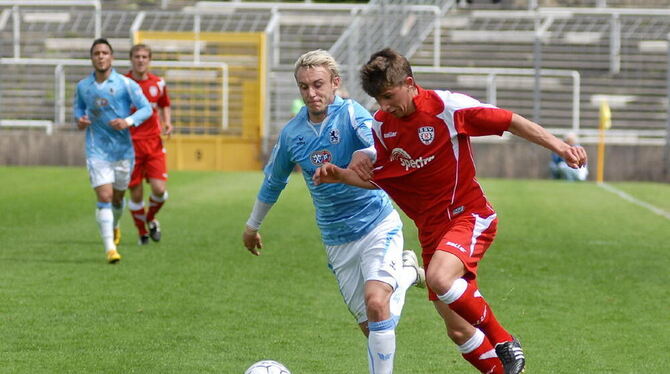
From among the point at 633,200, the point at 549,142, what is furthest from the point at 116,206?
the point at 633,200

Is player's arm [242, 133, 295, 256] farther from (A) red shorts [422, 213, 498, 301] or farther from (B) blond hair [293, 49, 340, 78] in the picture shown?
(A) red shorts [422, 213, 498, 301]

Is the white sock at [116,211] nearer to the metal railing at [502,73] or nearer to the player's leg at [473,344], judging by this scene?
the player's leg at [473,344]

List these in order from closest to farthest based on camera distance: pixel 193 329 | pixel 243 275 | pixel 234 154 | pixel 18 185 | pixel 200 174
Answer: pixel 193 329, pixel 243 275, pixel 18 185, pixel 200 174, pixel 234 154

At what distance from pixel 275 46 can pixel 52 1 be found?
26.9 feet

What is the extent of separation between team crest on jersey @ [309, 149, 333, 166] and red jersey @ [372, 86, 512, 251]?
33cm

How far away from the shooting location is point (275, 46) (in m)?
30.7

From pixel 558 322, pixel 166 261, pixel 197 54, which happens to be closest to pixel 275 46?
pixel 197 54

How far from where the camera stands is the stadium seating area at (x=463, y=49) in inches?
1187

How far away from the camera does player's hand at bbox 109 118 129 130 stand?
1139 centimetres

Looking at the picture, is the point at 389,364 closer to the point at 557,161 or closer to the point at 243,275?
the point at 243,275

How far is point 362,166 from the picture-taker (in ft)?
19.8

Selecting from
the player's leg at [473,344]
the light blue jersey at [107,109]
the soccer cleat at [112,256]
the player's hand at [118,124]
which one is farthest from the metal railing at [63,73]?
the player's leg at [473,344]

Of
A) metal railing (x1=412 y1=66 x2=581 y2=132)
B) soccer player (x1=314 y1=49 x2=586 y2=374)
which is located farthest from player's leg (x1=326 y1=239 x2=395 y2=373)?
metal railing (x1=412 y1=66 x2=581 y2=132)

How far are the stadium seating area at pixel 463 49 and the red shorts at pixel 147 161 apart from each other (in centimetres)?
1625
